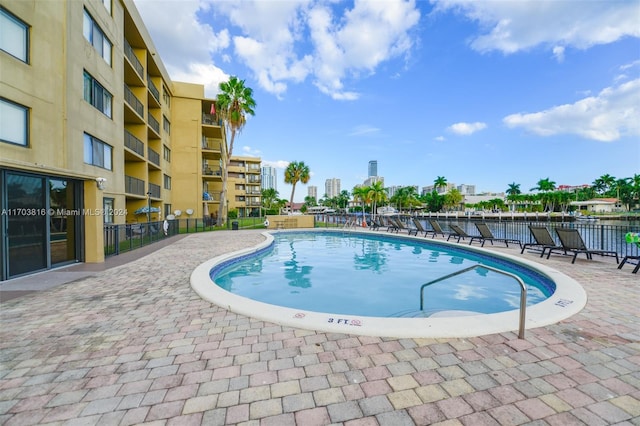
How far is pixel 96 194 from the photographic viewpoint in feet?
29.0

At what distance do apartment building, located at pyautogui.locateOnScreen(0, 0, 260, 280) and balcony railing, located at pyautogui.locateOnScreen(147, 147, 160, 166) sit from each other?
4.20 feet

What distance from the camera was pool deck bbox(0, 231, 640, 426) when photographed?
2.09 meters

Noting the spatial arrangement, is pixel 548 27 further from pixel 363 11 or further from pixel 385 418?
pixel 385 418

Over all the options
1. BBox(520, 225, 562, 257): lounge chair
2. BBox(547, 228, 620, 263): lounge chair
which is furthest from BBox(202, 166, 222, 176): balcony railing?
BBox(547, 228, 620, 263): lounge chair

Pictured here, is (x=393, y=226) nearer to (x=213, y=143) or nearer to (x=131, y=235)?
(x=131, y=235)

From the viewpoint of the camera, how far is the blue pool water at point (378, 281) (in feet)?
20.4

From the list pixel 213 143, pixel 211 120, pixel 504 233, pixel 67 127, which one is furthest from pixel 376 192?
pixel 67 127

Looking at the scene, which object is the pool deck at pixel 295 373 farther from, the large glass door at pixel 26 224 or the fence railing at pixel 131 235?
the fence railing at pixel 131 235

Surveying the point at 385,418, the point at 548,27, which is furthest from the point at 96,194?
the point at 548,27

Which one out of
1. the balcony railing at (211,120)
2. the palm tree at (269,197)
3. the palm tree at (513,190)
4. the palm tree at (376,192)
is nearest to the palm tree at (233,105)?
the balcony railing at (211,120)

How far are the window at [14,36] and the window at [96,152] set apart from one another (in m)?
3.93

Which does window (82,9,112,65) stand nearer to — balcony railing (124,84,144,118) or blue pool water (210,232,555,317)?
balcony railing (124,84,144,118)

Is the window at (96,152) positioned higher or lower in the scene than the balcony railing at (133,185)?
higher

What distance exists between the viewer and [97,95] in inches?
504
